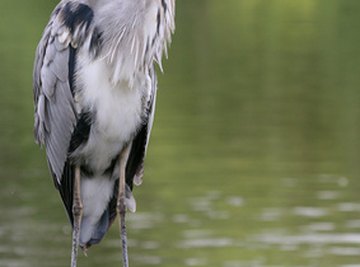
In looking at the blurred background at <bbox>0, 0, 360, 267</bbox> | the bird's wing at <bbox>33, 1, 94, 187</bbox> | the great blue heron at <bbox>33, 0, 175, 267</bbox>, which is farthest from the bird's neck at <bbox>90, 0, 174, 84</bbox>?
the blurred background at <bbox>0, 0, 360, 267</bbox>

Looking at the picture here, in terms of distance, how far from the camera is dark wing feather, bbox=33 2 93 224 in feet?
24.0

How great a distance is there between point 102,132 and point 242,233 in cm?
648

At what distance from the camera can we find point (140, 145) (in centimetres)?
759

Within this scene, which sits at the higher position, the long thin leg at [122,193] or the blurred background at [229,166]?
the long thin leg at [122,193]

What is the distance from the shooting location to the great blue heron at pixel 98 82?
728 cm

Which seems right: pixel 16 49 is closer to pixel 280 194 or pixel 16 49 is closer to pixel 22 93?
pixel 22 93

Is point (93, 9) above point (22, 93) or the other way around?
above

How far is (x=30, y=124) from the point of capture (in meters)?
20.1

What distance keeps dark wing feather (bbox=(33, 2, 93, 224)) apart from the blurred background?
491cm

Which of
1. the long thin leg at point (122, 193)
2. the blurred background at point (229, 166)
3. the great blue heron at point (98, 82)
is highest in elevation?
the great blue heron at point (98, 82)

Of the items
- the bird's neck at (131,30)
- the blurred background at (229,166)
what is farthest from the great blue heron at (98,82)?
the blurred background at (229,166)

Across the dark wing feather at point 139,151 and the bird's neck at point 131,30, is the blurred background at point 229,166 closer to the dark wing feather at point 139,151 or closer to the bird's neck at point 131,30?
the dark wing feather at point 139,151

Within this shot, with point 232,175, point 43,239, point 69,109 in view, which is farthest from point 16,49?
point 69,109

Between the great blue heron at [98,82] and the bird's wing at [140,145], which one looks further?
the bird's wing at [140,145]
